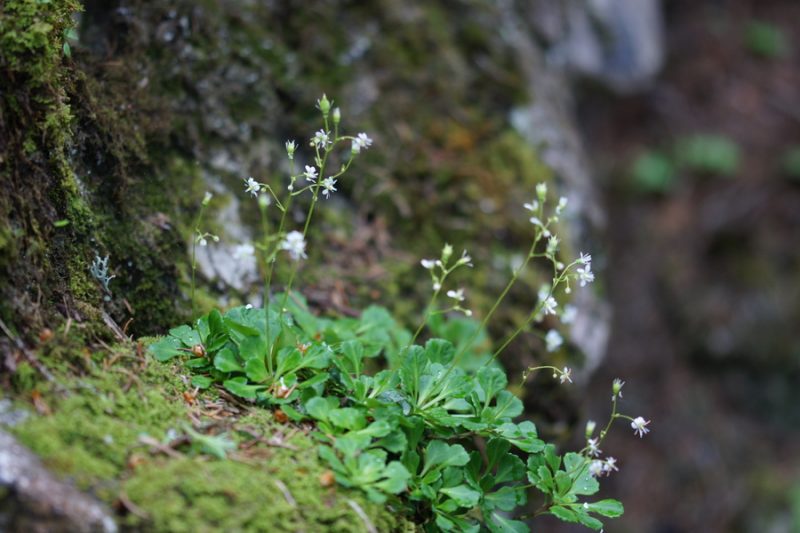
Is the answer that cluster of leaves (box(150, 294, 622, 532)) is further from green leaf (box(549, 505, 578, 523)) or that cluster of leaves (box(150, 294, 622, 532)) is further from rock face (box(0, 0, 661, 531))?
rock face (box(0, 0, 661, 531))

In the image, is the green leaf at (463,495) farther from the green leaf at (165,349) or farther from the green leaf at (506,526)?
the green leaf at (165,349)

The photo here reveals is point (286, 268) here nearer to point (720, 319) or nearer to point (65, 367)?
point (65, 367)

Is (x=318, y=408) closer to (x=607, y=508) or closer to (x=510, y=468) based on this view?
(x=510, y=468)

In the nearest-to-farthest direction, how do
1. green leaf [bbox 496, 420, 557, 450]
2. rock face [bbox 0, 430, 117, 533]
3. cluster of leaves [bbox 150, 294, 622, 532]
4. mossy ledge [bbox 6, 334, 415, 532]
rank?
rock face [bbox 0, 430, 117, 533] < mossy ledge [bbox 6, 334, 415, 532] < cluster of leaves [bbox 150, 294, 622, 532] < green leaf [bbox 496, 420, 557, 450]

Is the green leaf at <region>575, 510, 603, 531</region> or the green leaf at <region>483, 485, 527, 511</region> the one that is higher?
the green leaf at <region>575, 510, 603, 531</region>

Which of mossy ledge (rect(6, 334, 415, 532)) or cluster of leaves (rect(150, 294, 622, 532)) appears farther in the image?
cluster of leaves (rect(150, 294, 622, 532))

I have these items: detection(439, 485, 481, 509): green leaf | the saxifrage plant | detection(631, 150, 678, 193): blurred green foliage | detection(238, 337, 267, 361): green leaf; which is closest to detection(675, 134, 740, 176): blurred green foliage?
detection(631, 150, 678, 193): blurred green foliage

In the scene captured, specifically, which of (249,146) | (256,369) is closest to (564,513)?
(256,369)
